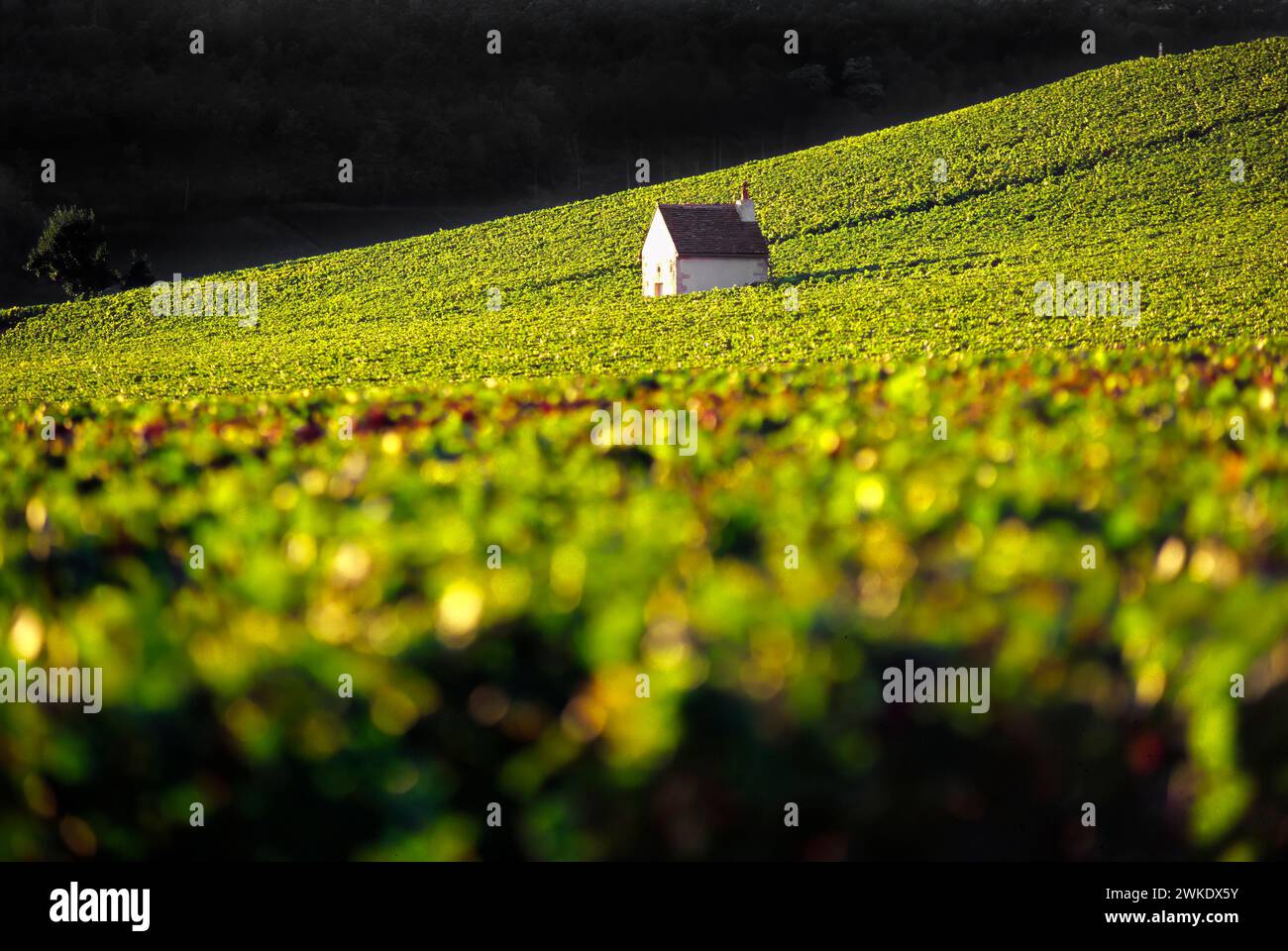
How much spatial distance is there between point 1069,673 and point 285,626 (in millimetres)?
2493

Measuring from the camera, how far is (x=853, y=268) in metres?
52.5

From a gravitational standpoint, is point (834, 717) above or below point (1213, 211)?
below

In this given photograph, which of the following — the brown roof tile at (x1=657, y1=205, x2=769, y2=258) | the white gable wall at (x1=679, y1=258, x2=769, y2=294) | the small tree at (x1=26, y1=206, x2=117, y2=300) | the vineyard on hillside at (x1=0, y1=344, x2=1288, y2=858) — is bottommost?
the vineyard on hillside at (x1=0, y1=344, x2=1288, y2=858)

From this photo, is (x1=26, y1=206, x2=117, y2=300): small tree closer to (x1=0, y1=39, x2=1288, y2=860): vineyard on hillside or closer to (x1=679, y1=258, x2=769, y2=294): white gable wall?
(x1=679, y1=258, x2=769, y2=294): white gable wall

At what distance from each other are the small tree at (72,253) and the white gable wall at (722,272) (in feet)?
172

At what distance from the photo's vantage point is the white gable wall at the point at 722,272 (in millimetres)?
53469

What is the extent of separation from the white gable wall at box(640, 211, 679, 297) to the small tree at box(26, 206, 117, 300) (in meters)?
49.0

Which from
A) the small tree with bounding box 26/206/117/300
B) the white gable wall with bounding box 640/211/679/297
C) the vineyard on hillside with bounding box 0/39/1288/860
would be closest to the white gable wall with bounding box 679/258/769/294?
the white gable wall with bounding box 640/211/679/297

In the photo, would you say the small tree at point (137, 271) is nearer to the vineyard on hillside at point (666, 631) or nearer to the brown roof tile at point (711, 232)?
the brown roof tile at point (711, 232)

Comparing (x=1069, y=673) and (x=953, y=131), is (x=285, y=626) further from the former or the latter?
(x=953, y=131)

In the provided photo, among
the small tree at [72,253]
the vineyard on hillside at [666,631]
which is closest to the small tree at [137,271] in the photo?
the small tree at [72,253]

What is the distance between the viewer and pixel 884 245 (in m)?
56.9

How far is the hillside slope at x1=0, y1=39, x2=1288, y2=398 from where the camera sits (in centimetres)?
3491
